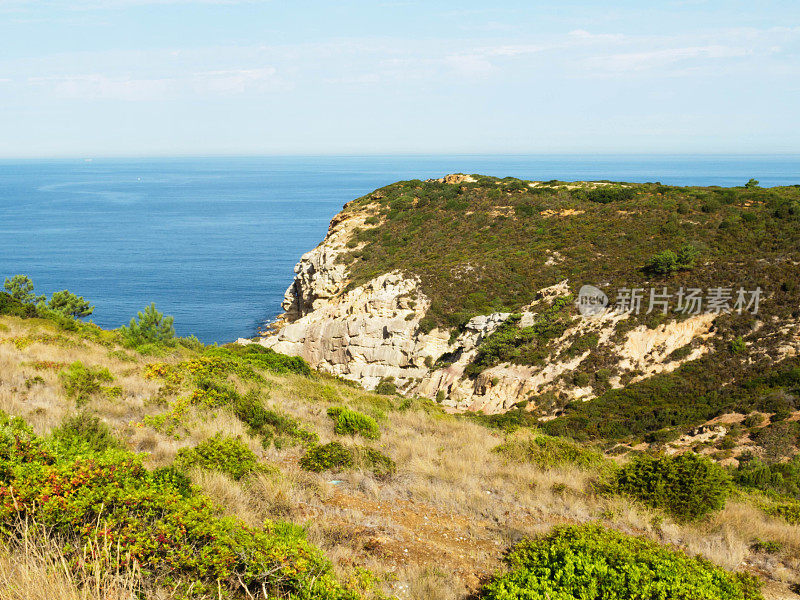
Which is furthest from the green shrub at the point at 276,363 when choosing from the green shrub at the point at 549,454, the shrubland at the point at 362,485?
the green shrub at the point at 549,454

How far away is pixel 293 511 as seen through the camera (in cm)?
743

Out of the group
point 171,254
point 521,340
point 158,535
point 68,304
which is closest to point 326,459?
point 158,535

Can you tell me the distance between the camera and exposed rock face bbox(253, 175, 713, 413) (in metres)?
27.5

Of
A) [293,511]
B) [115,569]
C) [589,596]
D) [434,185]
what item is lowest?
[293,511]

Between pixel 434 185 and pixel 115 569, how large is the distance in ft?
185

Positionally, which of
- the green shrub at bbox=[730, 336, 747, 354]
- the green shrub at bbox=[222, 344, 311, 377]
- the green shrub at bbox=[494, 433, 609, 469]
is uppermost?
the green shrub at bbox=[494, 433, 609, 469]

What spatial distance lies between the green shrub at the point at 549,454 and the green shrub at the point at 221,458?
213 inches

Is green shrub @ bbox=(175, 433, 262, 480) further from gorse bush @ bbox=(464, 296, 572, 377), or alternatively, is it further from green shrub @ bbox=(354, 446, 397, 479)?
gorse bush @ bbox=(464, 296, 572, 377)

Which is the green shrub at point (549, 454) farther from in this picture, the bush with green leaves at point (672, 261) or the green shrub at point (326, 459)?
the bush with green leaves at point (672, 261)

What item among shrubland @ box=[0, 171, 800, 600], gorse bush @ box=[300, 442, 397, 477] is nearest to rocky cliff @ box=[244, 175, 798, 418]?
shrubland @ box=[0, 171, 800, 600]

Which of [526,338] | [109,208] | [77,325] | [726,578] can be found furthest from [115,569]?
[109,208]

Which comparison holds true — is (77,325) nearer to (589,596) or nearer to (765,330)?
(589,596)

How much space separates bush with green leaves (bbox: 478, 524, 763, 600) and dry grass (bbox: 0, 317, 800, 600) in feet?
2.58

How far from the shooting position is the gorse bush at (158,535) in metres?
4.75
